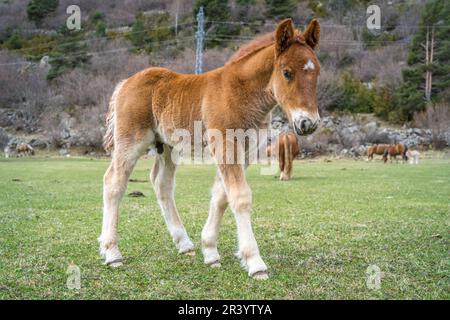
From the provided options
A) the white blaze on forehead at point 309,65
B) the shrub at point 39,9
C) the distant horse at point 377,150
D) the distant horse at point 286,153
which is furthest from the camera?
the shrub at point 39,9

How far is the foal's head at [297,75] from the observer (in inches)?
203

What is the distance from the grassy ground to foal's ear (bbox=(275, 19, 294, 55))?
8.06ft

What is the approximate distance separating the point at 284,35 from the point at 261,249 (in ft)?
9.65

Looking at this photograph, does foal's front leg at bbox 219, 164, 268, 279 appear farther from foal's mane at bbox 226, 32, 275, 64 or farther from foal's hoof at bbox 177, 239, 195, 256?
foal's mane at bbox 226, 32, 275, 64

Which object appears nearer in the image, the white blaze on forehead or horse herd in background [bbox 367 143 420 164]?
the white blaze on forehead

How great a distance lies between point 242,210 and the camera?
553 centimetres

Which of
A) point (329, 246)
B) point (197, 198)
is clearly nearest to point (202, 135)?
point (329, 246)

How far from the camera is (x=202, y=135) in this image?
607 centimetres

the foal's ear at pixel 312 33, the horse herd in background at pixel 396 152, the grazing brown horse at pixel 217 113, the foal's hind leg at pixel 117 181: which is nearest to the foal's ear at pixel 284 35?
the grazing brown horse at pixel 217 113

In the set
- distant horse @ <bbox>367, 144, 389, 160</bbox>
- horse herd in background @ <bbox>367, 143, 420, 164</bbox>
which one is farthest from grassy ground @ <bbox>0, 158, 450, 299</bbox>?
distant horse @ <bbox>367, 144, 389, 160</bbox>

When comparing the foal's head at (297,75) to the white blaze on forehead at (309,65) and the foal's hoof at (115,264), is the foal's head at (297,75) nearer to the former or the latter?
the white blaze on forehead at (309,65)

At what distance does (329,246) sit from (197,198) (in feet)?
24.7

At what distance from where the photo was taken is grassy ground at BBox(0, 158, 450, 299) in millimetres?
4922
